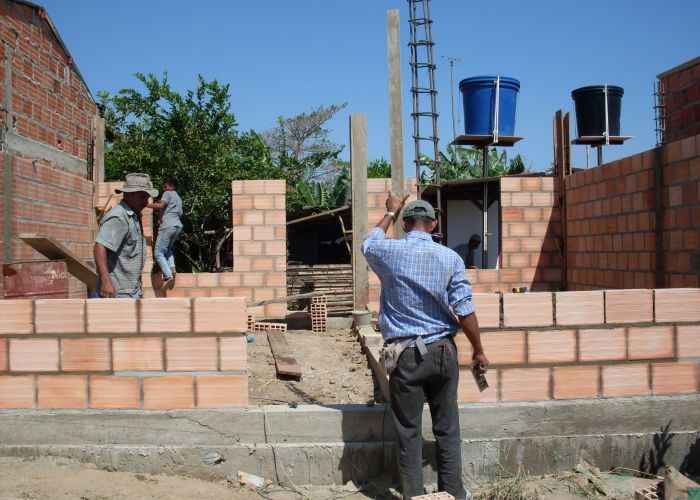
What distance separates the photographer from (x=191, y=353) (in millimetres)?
3834

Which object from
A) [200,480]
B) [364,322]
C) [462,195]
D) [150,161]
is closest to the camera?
[200,480]

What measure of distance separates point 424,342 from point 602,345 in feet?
4.44

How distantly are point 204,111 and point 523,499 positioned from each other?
11.5 meters

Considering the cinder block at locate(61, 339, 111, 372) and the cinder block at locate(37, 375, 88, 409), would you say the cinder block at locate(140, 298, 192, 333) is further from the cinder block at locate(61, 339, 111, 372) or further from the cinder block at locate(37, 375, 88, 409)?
the cinder block at locate(37, 375, 88, 409)

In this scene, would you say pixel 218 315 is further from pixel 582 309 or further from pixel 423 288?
pixel 582 309

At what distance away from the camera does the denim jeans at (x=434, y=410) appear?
340cm

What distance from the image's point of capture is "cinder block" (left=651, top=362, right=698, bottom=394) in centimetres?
410

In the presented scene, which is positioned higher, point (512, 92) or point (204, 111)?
point (204, 111)

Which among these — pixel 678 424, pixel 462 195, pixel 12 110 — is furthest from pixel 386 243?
pixel 462 195

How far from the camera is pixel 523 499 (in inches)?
145

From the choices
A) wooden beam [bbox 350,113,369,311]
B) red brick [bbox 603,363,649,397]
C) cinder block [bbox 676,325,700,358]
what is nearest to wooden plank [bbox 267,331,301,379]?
wooden beam [bbox 350,113,369,311]

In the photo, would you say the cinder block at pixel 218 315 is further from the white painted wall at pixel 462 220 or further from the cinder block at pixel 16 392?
the white painted wall at pixel 462 220

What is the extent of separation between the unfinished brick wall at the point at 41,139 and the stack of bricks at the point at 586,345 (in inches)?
185

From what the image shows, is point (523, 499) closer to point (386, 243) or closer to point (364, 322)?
point (386, 243)
